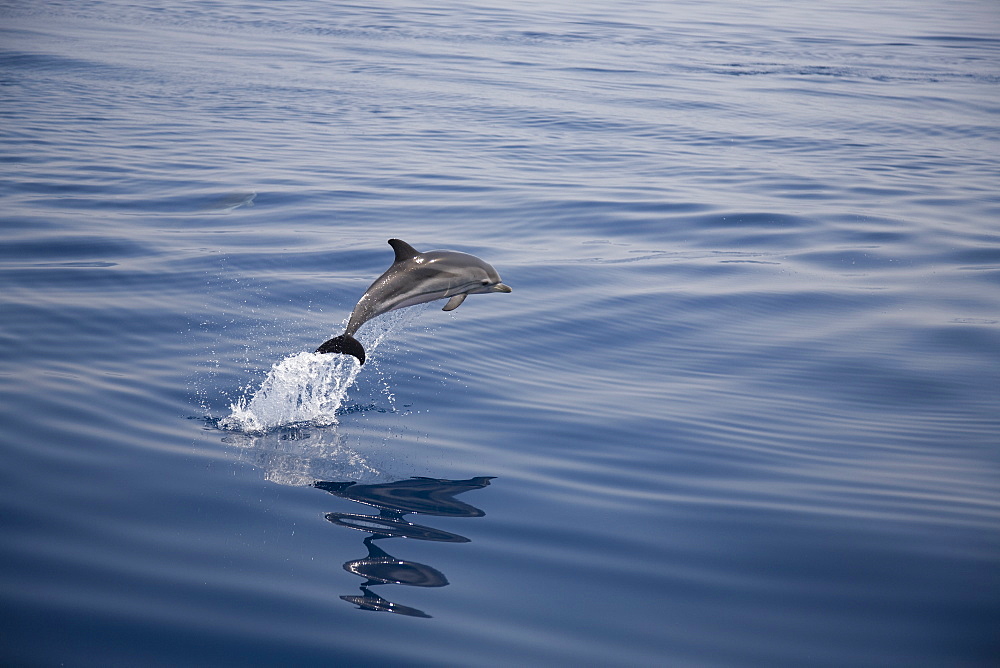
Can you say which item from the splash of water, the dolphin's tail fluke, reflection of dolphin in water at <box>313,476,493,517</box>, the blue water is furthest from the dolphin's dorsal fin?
reflection of dolphin in water at <box>313,476,493,517</box>

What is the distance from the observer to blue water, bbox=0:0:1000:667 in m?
4.73

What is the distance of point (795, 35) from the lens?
4272 centimetres

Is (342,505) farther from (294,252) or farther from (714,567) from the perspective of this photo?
(294,252)

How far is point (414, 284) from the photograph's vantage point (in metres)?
6.82

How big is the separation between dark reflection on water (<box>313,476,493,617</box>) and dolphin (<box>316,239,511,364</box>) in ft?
3.26

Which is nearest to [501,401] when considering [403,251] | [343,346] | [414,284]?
[414,284]

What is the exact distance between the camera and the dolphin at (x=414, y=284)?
21.4ft

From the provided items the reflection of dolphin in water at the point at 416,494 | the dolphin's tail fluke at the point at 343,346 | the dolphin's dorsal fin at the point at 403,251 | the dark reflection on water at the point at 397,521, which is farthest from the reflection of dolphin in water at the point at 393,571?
the dolphin's dorsal fin at the point at 403,251

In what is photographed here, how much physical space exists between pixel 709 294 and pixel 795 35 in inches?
1440

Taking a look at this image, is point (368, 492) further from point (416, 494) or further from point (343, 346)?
point (343, 346)

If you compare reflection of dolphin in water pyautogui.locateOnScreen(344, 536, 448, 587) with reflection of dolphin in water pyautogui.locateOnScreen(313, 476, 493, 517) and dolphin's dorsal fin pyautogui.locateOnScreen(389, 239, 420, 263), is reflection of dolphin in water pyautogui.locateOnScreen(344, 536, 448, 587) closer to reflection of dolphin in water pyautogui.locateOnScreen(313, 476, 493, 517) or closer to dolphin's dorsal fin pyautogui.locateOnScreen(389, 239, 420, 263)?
reflection of dolphin in water pyautogui.locateOnScreen(313, 476, 493, 517)

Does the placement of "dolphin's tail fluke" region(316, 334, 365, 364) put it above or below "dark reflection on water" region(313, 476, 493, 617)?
above

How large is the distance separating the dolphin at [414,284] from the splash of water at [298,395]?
957mm

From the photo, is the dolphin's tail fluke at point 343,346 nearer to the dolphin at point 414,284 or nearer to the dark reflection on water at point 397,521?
the dolphin at point 414,284
